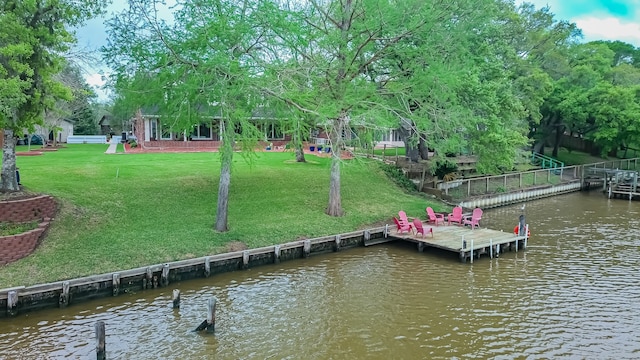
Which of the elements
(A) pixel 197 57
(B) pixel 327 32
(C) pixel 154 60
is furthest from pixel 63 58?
(B) pixel 327 32

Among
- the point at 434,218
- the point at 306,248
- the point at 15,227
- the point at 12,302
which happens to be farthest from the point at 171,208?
the point at 434,218

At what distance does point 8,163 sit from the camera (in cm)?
1638

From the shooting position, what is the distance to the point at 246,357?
10180 millimetres

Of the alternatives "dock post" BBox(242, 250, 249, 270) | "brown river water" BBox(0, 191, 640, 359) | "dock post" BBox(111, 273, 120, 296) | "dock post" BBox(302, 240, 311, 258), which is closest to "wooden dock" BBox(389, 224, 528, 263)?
"brown river water" BBox(0, 191, 640, 359)

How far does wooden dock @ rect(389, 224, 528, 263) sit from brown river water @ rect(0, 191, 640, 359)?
0.50 m

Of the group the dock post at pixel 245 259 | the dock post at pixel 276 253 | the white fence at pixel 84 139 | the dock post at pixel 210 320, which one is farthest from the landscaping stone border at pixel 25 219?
the white fence at pixel 84 139

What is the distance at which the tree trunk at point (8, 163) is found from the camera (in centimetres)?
1614

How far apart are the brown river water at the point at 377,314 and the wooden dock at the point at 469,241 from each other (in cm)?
50

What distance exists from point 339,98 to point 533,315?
11.3 meters

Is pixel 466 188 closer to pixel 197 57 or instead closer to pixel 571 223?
pixel 571 223

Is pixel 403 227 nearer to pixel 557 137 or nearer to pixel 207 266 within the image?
pixel 207 266

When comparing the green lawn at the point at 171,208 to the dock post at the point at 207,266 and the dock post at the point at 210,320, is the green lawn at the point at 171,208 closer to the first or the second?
the dock post at the point at 207,266


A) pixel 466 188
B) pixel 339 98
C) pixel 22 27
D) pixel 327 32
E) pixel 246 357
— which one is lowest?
pixel 246 357

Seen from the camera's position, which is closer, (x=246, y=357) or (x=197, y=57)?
(x=246, y=357)
